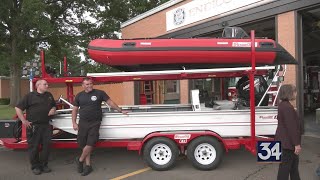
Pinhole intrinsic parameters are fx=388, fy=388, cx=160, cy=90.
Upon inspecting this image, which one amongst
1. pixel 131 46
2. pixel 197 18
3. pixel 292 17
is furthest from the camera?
pixel 197 18

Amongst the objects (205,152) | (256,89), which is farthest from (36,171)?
(256,89)

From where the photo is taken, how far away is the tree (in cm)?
2325

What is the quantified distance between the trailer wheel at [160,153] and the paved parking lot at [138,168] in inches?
4.8

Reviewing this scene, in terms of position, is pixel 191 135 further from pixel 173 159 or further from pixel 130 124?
pixel 130 124

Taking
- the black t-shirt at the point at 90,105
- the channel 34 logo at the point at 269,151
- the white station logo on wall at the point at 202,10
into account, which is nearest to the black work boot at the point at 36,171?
the black t-shirt at the point at 90,105

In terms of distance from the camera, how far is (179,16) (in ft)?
50.8

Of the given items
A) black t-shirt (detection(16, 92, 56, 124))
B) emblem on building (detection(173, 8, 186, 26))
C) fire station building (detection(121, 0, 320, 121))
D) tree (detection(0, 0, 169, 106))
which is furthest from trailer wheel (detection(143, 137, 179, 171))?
tree (detection(0, 0, 169, 106))

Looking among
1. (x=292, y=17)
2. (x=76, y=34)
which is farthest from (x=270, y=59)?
(x=76, y=34)

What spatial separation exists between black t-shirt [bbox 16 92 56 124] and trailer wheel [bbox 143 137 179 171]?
182cm

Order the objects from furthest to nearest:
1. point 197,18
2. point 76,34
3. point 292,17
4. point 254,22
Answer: point 76,34
point 197,18
point 254,22
point 292,17

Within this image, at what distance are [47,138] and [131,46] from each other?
2.27m

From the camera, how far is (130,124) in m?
6.70

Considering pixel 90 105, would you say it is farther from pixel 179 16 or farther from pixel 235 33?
pixel 179 16

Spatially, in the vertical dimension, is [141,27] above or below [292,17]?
above
